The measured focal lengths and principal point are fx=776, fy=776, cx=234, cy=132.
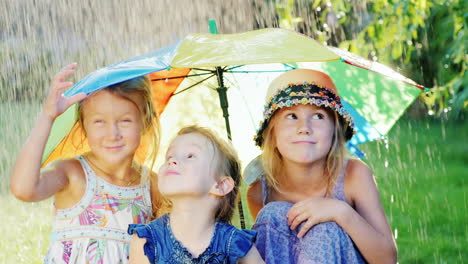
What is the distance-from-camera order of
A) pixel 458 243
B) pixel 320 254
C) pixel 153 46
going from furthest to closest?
pixel 153 46 → pixel 458 243 → pixel 320 254

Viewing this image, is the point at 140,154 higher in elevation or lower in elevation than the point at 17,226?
higher

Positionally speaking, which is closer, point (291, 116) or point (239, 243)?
point (239, 243)

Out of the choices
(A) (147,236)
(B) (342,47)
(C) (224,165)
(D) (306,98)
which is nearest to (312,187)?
(D) (306,98)

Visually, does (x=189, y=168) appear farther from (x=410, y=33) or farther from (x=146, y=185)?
(x=410, y=33)

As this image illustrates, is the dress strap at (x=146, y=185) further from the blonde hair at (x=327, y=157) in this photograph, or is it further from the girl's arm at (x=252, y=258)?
the girl's arm at (x=252, y=258)

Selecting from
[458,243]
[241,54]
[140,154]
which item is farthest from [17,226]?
[241,54]

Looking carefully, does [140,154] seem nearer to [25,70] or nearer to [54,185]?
[54,185]

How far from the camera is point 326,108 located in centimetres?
288

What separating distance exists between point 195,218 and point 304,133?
1.83 feet

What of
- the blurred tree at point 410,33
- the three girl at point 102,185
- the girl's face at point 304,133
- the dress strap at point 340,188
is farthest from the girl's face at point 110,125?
the blurred tree at point 410,33

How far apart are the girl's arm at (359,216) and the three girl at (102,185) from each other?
1.92 ft

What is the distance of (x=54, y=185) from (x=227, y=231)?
0.67 m

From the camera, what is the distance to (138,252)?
98.8 inches

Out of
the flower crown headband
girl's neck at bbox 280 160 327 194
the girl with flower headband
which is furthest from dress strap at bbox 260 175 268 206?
the flower crown headband
